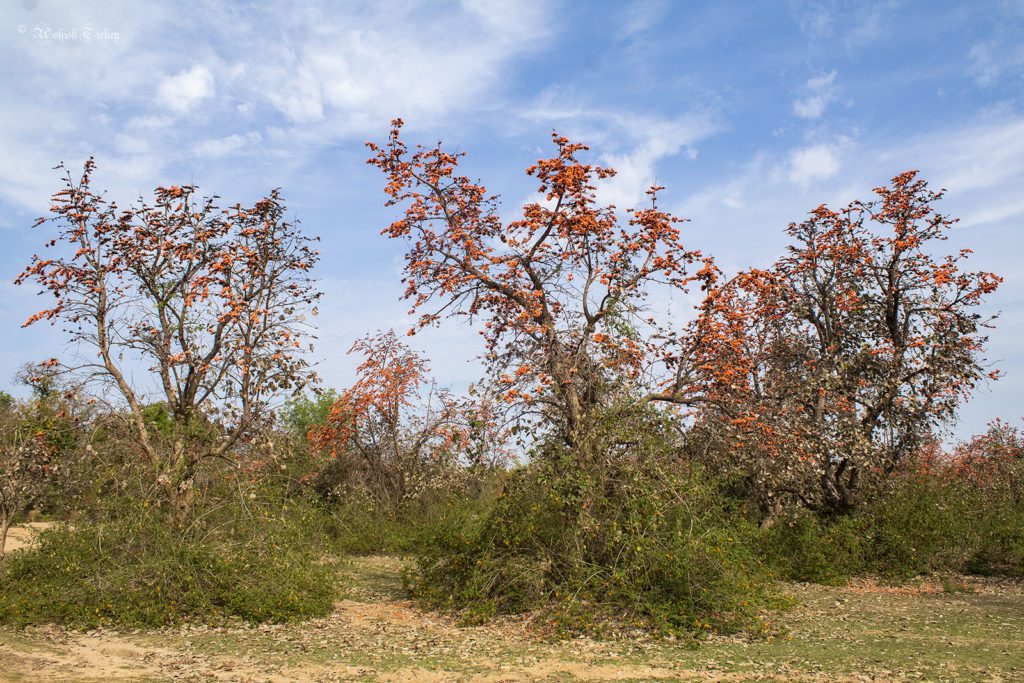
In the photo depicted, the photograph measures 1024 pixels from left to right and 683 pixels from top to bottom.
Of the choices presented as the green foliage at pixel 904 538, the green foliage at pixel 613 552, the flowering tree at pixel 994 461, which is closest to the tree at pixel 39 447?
the green foliage at pixel 613 552

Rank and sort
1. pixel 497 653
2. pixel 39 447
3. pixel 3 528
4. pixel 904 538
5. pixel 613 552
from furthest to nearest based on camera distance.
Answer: pixel 39 447
pixel 904 538
pixel 3 528
pixel 613 552
pixel 497 653

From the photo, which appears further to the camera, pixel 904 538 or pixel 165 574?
pixel 904 538

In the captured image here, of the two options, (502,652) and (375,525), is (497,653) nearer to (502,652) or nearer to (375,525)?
(502,652)

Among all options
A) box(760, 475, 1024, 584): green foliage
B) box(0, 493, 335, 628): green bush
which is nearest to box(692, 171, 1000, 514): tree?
box(760, 475, 1024, 584): green foliage

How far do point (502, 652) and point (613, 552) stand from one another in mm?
2312

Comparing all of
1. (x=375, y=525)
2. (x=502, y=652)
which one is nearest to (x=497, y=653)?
(x=502, y=652)

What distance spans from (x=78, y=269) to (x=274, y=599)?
258 inches

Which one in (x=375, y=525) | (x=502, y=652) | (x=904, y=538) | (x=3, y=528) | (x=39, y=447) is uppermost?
(x=39, y=447)

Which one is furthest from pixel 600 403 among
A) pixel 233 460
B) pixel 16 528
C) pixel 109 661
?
pixel 16 528

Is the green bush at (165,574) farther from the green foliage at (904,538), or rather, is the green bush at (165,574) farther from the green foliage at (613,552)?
the green foliage at (904,538)

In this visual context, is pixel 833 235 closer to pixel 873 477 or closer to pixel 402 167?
pixel 873 477

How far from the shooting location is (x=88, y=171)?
13805 millimetres

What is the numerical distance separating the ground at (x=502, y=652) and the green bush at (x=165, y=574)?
313mm

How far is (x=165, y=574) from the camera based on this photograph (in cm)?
1100
